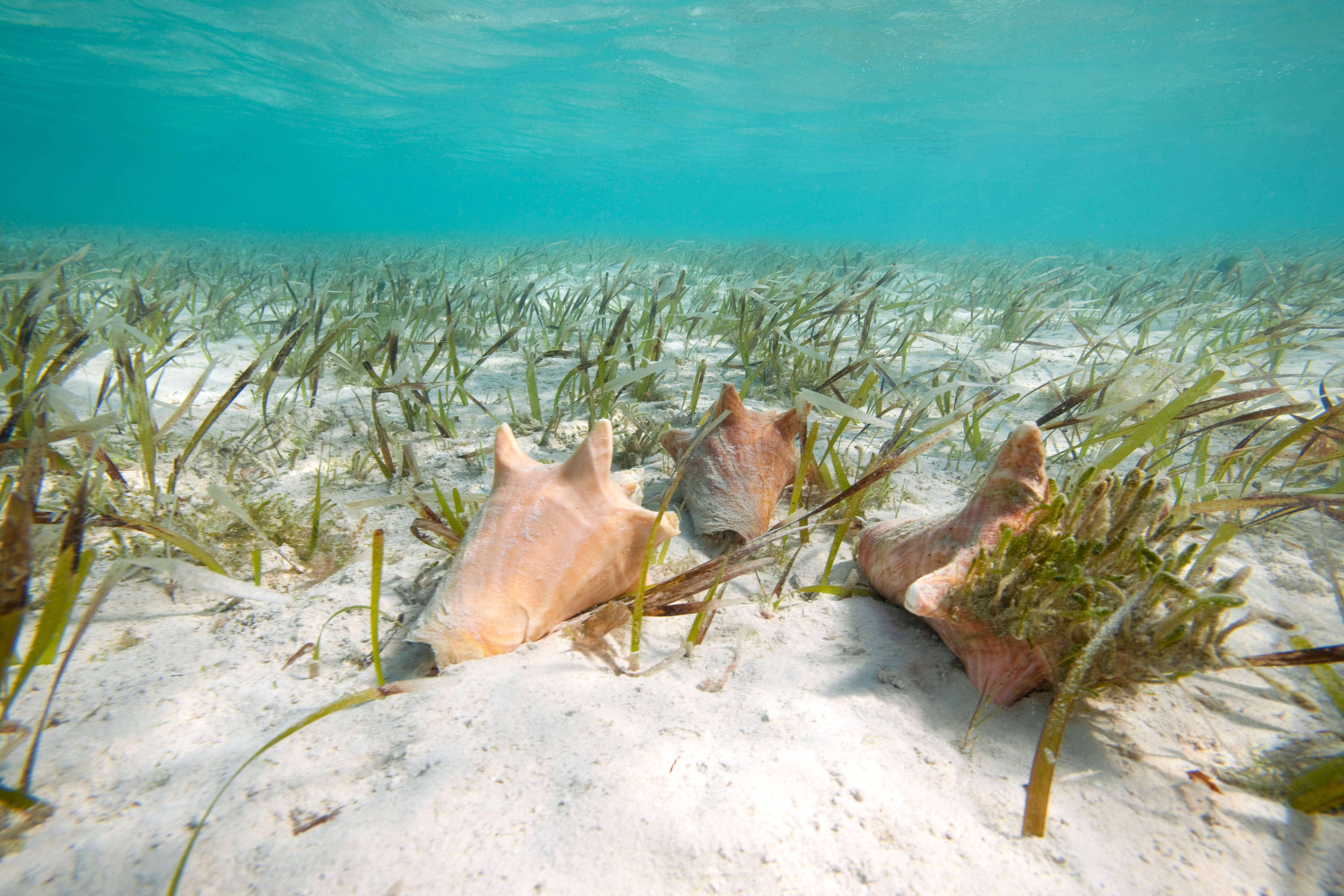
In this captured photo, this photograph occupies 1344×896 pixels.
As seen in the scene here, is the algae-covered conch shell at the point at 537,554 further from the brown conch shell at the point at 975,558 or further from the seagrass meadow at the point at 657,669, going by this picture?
the brown conch shell at the point at 975,558

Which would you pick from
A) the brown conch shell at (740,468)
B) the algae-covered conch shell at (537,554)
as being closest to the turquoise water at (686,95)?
the brown conch shell at (740,468)

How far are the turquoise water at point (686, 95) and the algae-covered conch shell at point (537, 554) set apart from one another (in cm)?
2373

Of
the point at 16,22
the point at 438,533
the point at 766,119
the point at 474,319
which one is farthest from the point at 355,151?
the point at 438,533

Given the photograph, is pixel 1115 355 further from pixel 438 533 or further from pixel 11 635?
pixel 11 635

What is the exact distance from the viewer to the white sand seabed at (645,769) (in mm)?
996

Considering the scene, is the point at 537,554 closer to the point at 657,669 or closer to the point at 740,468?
the point at 657,669

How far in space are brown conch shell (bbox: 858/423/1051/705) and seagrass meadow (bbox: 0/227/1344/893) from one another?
0.14 ft

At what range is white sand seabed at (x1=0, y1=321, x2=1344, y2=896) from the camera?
1.00m

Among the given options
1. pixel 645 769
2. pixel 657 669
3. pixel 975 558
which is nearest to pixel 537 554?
pixel 657 669

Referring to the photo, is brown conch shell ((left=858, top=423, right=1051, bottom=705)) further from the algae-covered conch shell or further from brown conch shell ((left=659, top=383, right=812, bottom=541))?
the algae-covered conch shell

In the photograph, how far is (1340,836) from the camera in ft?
3.41

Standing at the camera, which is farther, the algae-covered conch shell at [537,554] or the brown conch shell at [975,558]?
the algae-covered conch shell at [537,554]

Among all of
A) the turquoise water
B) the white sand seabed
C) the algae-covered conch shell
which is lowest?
the white sand seabed

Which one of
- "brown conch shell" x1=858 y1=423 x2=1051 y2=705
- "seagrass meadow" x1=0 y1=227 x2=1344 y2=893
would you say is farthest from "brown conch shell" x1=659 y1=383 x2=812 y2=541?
"brown conch shell" x1=858 y1=423 x2=1051 y2=705
